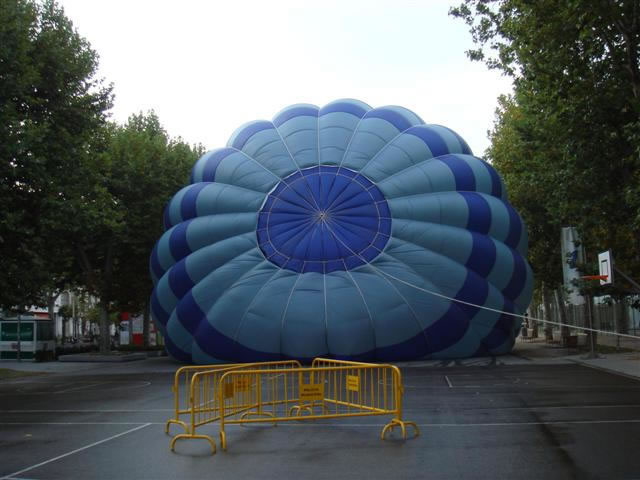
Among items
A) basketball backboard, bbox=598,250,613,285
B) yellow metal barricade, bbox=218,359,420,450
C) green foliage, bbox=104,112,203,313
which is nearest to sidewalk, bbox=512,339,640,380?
basketball backboard, bbox=598,250,613,285

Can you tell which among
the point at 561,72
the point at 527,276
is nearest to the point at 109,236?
the point at 527,276

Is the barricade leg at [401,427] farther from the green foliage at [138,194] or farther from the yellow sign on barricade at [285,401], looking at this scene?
the green foliage at [138,194]

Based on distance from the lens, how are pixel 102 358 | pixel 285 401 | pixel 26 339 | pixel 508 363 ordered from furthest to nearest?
1. pixel 26 339
2. pixel 102 358
3. pixel 508 363
4. pixel 285 401

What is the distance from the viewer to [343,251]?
77.0 ft

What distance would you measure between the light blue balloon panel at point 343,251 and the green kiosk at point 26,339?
1144 cm

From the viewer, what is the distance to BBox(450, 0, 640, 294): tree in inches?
692

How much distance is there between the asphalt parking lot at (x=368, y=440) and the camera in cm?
792

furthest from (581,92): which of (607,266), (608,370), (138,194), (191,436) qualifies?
(138,194)

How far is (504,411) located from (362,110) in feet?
56.3

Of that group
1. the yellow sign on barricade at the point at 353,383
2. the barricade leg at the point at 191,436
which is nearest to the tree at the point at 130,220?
the yellow sign on barricade at the point at 353,383

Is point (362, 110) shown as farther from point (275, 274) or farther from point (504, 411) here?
point (504, 411)

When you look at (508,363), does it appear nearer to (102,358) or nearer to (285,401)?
(285,401)

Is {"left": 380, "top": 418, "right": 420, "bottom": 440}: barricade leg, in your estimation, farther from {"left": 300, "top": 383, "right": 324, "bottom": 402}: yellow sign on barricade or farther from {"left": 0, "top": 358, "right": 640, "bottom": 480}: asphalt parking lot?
{"left": 300, "top": 383, "right": 324, "bottom": 402}: yellow sign on barricade

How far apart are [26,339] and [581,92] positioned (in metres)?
28.3
